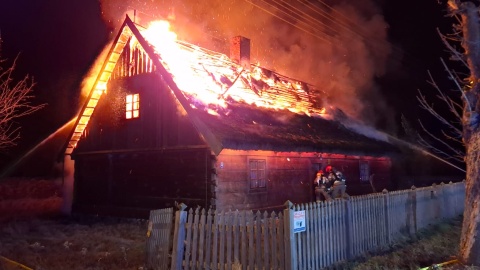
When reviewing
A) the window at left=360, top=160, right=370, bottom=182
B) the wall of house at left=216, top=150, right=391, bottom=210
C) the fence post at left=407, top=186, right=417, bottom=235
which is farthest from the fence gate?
the window at left=360, top=160, right=370, bottom=182

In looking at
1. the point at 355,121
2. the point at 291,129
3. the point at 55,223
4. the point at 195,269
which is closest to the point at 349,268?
the point at 195,269

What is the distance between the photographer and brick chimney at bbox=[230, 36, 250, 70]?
62.3 ft

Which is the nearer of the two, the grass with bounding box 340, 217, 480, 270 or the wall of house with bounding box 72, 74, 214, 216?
the grass with bounding box 340, 217, 480, 270

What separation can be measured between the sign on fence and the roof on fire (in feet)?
15.1

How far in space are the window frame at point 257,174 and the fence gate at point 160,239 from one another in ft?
19.1

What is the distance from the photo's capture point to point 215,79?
15406 millimetres

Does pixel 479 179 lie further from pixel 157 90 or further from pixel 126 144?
pixel 126 144

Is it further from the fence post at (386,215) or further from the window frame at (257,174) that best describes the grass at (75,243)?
the fence post at (386,215)

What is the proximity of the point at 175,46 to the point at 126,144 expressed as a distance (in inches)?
176

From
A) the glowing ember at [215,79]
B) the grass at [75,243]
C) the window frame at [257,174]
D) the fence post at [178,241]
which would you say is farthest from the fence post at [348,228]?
the glowing ember at [215,79]

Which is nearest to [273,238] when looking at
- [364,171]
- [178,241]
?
[178,241]

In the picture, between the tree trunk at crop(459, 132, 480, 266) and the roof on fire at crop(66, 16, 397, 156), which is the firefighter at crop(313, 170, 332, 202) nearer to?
the roof on fire at crop(66, 16, 397, 156)

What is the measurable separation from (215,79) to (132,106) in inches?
138

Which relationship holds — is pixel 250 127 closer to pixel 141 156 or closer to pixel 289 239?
pixel 141 156
